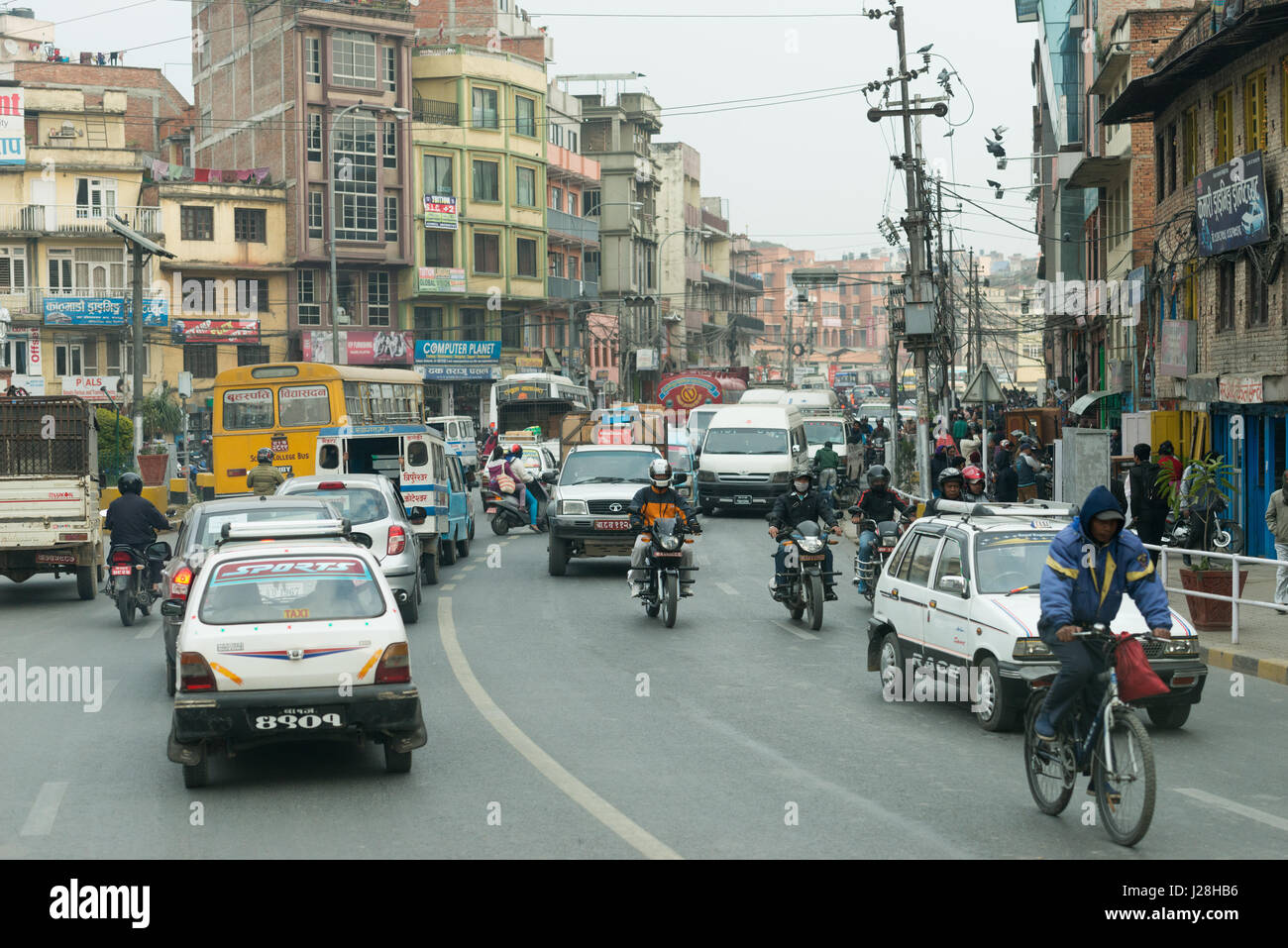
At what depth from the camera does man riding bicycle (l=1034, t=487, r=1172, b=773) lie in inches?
324

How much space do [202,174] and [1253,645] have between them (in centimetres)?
5938

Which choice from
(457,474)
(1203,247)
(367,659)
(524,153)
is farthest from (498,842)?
(524,153)

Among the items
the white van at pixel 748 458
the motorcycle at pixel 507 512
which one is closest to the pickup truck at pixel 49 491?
the motorcycle at pixel 507 512

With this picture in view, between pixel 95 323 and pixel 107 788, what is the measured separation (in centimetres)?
5651

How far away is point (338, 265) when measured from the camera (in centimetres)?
6831

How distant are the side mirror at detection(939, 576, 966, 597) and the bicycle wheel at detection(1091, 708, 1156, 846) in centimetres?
406

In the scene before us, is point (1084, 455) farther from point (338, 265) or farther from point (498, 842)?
point (338, 265)

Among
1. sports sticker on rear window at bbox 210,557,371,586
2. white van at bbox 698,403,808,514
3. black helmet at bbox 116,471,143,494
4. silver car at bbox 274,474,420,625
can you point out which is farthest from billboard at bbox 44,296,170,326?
sports sticker on rear window at bbox 210,557,371,586

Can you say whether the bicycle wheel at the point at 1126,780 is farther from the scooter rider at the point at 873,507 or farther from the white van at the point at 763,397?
the white van at the point at 763,397

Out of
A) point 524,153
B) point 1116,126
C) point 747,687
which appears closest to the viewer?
point 747,687

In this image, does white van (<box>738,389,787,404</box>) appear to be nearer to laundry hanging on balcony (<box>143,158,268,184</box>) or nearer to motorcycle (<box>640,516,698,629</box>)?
laundry hanging on balcony (<box>143,158,268,184</box>)

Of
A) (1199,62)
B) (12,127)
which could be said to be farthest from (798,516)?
(12,127)

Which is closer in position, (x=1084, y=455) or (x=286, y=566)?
(x=286, y=566)

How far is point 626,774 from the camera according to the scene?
9.78m
